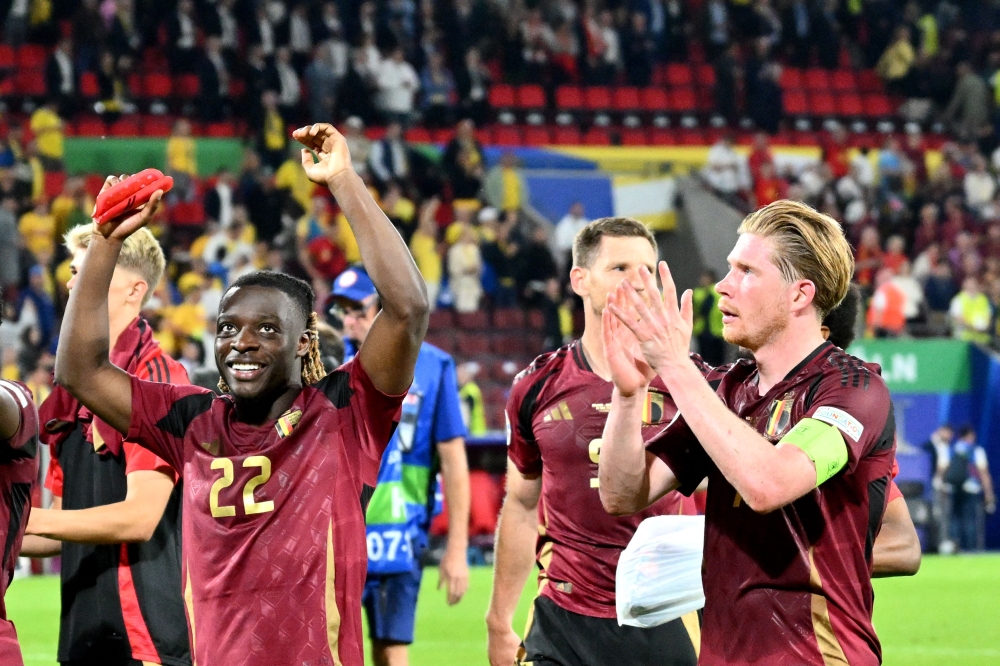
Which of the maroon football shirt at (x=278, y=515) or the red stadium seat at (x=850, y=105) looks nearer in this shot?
the maroon football shirt at (x=278, y=515)

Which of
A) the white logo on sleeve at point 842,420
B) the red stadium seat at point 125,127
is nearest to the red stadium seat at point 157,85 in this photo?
the red stadium seat at point 125,127

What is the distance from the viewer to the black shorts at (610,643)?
4758 mm

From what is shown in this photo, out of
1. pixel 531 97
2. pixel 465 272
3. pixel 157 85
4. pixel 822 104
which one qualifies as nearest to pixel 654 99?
pixel 531 97

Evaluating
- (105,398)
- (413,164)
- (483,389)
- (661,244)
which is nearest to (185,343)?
(483,389)

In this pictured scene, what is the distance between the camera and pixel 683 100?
24859 mm

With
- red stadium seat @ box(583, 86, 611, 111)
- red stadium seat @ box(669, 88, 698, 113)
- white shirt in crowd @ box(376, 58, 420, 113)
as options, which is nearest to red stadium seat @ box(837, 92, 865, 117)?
red stadium seat @ box(669, 88, 698, 113)

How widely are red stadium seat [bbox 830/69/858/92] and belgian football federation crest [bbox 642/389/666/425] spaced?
2221 cm

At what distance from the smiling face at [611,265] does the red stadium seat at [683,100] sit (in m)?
20.0

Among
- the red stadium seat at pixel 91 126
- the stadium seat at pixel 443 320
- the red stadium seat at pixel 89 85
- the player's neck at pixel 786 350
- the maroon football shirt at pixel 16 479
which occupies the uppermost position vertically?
the red stadium seat at pixel 89 85

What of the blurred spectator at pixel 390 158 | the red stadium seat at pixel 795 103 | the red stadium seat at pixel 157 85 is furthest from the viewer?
the red stadium seat at pixel 795 103

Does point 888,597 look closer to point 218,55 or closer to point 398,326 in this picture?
point 398,326

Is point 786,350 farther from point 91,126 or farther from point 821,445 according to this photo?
point 91,126

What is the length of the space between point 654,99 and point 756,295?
2174 cm

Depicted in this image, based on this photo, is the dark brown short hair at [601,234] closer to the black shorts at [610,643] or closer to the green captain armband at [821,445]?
the black shorts at [610,643]
